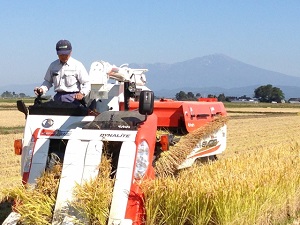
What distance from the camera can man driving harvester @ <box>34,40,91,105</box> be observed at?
673 centimetres

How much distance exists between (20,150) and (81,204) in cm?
145

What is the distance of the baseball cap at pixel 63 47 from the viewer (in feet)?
22.0

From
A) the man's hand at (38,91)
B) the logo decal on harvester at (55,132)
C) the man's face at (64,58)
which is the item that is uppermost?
the man's face at (64,58)

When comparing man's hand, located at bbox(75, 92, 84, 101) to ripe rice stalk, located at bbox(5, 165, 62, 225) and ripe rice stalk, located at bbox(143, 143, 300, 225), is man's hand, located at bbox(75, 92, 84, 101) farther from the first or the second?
ripe rice stalk, located at bbox(143, 143, 300, 225)

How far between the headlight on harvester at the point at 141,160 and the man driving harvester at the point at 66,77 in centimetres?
139

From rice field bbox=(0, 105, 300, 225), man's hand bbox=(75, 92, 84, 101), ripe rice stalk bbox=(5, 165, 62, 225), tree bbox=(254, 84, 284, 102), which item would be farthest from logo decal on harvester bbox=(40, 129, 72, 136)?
tree bbox=(254, 84, 284, 102)

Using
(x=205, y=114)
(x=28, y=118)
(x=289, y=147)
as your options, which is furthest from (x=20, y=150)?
(x=289, y=147)

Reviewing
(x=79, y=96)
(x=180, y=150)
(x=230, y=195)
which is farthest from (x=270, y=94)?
(x=230, y=195)

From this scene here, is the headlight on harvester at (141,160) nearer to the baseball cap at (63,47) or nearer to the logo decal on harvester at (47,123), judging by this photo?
the logo decal on harvester at (47,123)

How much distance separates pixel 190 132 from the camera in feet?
27.2

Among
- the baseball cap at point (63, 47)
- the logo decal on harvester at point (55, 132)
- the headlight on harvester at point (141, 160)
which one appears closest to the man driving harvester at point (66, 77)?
the baseball cap at point (63, 47)

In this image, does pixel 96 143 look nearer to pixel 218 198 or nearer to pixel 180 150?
pixel 218 198

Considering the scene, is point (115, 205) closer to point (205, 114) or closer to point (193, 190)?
point (193, 190)

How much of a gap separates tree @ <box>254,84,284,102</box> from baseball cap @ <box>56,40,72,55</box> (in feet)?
362
